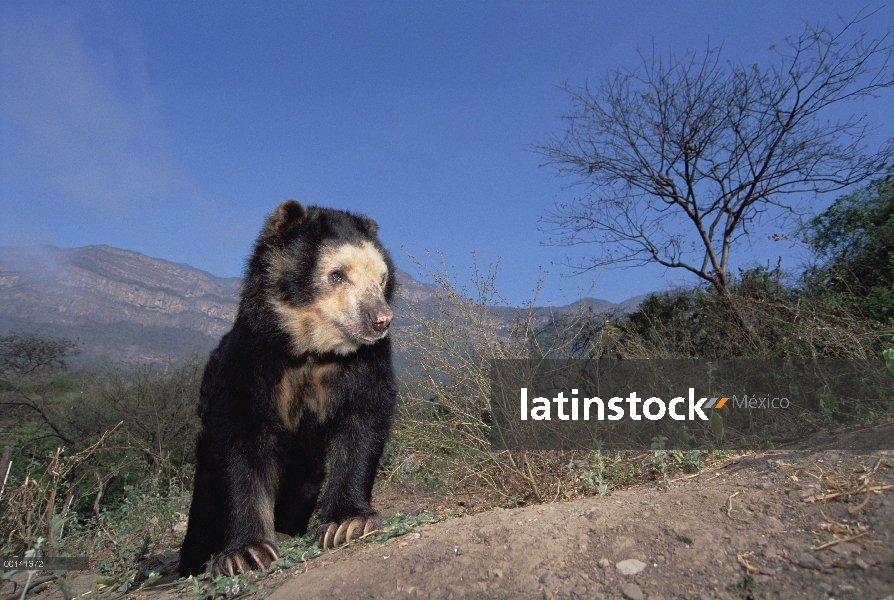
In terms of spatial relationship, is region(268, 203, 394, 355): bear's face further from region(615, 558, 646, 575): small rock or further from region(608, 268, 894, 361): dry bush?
region(608, 268, 894, 361): dry bush

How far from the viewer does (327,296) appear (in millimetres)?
3211

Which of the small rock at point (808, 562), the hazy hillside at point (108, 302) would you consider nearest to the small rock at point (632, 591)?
the small rock at point (808, 562)

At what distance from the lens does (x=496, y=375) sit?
4305 mm

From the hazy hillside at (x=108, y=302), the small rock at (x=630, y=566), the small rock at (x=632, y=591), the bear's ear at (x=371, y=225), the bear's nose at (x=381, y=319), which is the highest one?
the hazy hillside at (x=108, y=302)

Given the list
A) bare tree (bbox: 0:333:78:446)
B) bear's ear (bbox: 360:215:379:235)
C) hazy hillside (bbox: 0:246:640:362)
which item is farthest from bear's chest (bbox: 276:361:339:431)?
hazy hillside (bbox: 0:246:640:362)

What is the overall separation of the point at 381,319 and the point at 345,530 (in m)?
1.07

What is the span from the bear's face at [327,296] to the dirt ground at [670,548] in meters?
1.04

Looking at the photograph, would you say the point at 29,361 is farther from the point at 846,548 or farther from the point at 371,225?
the point at 846,548

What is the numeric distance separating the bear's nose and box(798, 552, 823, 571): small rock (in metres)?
2.00

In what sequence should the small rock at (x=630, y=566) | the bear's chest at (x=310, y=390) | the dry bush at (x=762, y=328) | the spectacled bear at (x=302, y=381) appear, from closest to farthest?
the small rock at (x=630, y=566), the spectacled bear at (x=302, y=381), the bear's chest at (x=310, y=390), the dry bush at (x=762, y=328)

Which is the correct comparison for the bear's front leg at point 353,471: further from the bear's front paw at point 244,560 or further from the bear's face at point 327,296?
the bear's face at point 327,296

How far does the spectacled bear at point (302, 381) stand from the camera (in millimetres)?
3066

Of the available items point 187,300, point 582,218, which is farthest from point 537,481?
point 187,300

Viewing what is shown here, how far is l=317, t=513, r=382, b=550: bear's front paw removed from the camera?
9.72 ft
